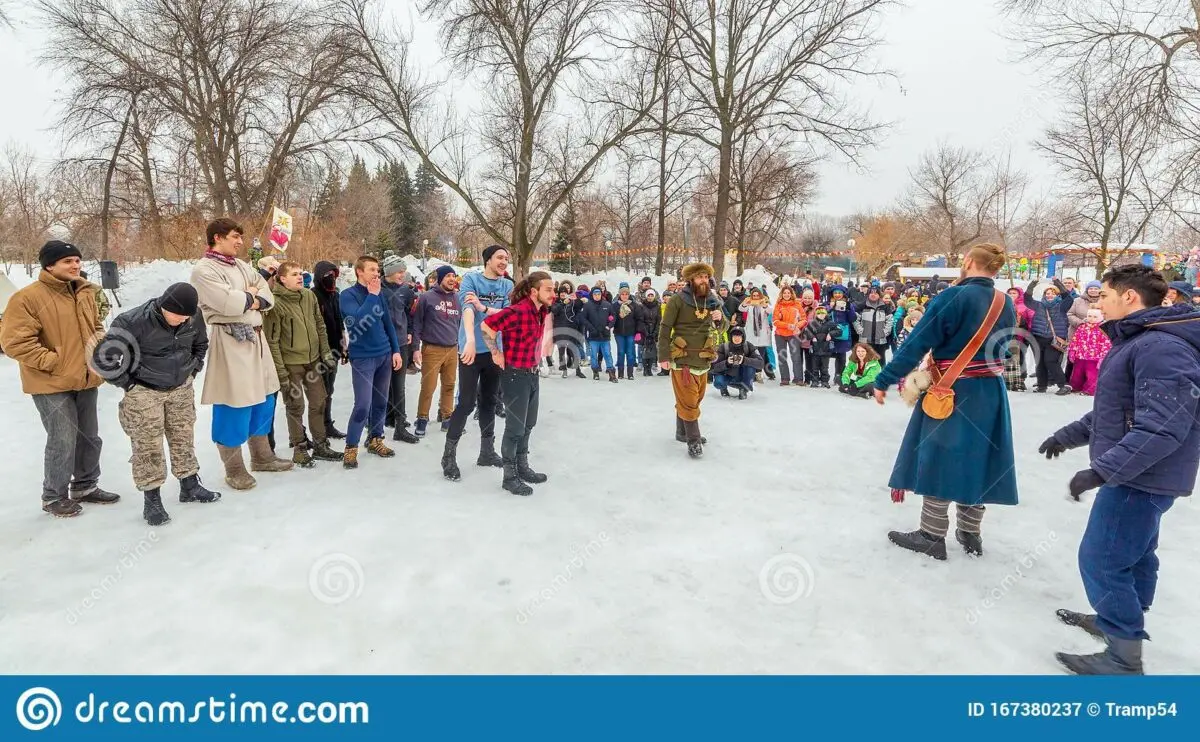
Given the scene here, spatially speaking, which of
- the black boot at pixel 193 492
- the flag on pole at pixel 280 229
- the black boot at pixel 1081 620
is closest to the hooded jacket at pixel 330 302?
the black boot at pixel 193 492

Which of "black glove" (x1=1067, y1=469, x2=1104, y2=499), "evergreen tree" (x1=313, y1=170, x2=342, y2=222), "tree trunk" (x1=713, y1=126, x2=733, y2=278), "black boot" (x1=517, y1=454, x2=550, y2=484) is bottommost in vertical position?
"black boot" (x1=517, y1=454, x2=550, y2=484)

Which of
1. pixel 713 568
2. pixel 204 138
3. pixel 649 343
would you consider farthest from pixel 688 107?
pixel 713 568

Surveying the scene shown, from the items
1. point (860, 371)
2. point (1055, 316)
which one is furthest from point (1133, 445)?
point (1055, 316)

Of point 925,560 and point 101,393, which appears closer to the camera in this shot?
point 925,560

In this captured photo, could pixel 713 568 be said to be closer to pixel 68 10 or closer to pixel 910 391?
Result: pixel 910 391

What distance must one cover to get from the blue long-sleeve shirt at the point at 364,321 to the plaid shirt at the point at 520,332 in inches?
57.0

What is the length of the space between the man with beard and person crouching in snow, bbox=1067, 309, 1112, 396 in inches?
276

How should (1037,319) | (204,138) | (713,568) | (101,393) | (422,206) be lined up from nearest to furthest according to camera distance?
(713,568), (101,393), (1037,319), (204,138), (422,206)

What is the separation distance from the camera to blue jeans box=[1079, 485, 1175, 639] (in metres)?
2.70

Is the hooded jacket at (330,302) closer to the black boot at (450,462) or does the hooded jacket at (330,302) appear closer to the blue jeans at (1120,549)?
the black boot at (450,462)

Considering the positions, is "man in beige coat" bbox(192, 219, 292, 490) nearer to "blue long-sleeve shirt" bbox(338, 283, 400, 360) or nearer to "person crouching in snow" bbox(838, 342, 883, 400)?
"blue long-sleeve shirt" bbox(338, 283, 400, 360)

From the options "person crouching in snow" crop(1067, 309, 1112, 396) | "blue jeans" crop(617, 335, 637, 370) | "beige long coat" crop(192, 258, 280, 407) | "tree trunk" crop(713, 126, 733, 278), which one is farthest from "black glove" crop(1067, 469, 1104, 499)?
"tree trunk" crop(713, 126, 733, 278)

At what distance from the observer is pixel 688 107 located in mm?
17922

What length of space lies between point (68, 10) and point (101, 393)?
1447 cm
